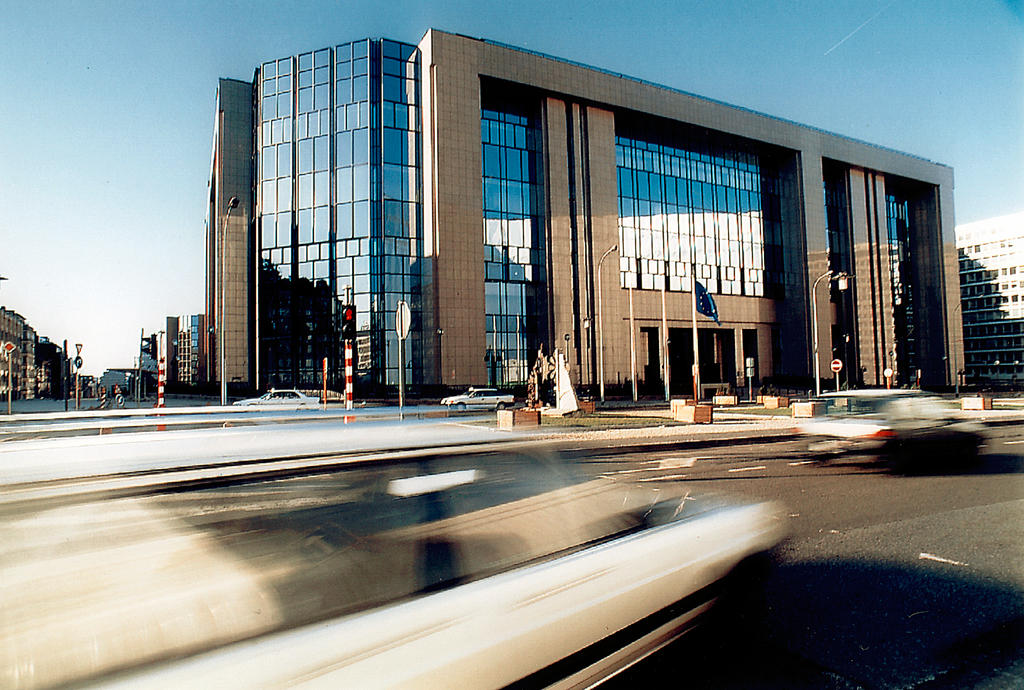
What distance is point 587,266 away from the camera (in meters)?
50.1

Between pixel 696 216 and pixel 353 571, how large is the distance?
59.1 m

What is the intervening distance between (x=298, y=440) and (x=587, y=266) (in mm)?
47806

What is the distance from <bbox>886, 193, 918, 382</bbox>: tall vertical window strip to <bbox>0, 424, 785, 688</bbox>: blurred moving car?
79193 millimetres

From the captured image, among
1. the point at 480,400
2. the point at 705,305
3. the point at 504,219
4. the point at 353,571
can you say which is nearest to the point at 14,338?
the point at 353,571

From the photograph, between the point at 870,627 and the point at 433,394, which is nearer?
the point at 870,627

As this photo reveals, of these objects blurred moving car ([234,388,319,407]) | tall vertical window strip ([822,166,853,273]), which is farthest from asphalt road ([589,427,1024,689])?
tall vertical window strip ([822,166,853,273])

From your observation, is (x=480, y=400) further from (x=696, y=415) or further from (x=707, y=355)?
(x=707, y=355)

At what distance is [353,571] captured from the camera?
2076mm

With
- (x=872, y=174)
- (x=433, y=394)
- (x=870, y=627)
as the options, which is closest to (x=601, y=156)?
(x=433, y=394)

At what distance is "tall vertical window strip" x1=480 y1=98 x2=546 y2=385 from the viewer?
47.8 meters

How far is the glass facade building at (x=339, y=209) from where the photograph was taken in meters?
44.7

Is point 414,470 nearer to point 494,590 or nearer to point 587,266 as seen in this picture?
point 494,590

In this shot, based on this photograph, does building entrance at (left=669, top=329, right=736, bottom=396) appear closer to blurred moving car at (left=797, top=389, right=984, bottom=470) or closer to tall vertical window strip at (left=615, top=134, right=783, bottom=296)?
tall vertical window strip at (left=615, top=134, right=783, bottom=296)

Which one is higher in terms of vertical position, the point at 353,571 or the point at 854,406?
the point at 353,571
